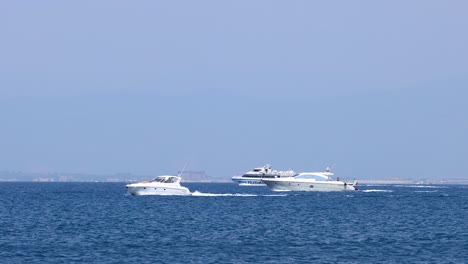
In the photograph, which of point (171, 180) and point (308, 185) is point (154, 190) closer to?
point (171, 180)

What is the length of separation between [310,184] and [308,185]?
0.45m

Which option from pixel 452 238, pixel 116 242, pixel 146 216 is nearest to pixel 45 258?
pixel 116 242

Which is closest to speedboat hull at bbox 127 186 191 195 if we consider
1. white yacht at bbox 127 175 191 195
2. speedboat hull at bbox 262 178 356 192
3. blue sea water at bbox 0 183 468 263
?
white yacht at bbox 127 175 191 195

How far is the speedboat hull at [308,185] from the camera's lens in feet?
620

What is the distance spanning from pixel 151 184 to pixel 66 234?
69691 millimetres

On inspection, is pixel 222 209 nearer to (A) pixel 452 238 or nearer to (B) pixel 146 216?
(B) pixel 146 216

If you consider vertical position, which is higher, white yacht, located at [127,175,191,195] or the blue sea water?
white yacht, located at [127,175,191,195]

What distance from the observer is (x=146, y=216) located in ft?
326

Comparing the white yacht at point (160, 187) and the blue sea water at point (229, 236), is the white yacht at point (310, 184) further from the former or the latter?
the blue sea water at point (229, 236)

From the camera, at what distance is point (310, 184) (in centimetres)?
18875

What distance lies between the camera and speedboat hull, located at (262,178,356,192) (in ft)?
620

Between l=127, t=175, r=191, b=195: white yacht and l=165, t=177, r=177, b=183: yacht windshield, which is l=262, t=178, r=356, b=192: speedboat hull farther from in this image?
l=165, t=177, r=177, b=183: yacht windshield

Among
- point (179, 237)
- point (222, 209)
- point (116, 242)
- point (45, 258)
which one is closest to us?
point (45, 258)

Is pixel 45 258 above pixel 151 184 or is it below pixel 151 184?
below
